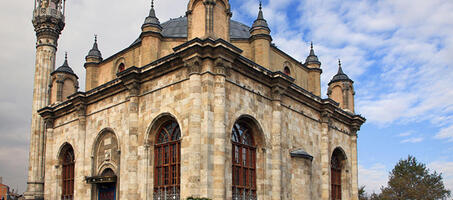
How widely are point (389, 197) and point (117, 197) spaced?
36728 millimetres

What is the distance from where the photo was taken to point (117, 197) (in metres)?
20.9

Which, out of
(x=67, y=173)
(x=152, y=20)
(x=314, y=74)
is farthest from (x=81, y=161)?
(x=314, y=74)

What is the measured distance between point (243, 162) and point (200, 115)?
3.63 meters

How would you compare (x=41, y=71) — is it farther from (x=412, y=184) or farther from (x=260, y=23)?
(x=412, y=184)

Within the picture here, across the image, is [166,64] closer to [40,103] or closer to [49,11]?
[40,103]

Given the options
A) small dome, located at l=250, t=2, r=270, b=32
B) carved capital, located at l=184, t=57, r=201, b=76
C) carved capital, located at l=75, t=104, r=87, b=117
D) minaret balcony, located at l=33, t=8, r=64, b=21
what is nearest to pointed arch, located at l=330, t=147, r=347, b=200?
small dome, located at l=250, t=2, r=270, b=32

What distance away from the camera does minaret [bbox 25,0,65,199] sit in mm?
29812

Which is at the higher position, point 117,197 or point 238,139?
point 238,139

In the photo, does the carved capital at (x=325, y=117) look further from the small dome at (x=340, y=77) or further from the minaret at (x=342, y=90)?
the small dome at (x=340, y=77)

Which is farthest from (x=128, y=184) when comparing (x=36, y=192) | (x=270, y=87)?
(x=36, y=192)

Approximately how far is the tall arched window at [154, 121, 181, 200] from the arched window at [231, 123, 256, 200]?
7.71 feet

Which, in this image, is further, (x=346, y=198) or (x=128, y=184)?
(x=346, y=198)

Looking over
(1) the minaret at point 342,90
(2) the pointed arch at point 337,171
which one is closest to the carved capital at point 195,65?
(2) the pointed arch at point 337,171

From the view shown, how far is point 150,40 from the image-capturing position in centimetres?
2142
